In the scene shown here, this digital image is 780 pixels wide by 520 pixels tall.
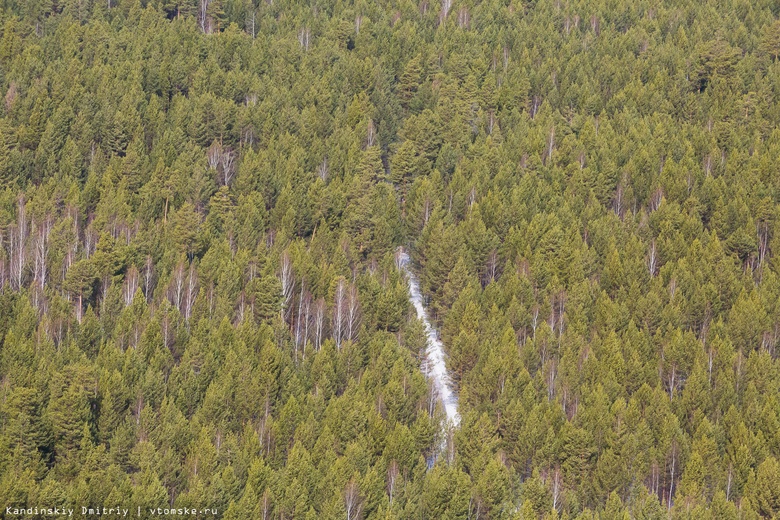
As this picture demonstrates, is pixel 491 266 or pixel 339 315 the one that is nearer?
pixel 339 315

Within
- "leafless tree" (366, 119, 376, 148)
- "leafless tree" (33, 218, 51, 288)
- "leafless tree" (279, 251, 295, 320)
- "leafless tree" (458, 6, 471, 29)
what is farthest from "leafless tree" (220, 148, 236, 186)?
"leafless tree" (458, 6, 471, 29)

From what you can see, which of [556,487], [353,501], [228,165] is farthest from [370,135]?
[353,501]

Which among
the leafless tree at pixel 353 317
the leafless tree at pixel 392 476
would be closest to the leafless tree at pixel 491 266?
the leafless tree at pixel 353 317

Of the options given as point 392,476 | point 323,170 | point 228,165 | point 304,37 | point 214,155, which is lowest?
point 392,476

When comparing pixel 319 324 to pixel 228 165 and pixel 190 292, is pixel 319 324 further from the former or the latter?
pixel 228 165

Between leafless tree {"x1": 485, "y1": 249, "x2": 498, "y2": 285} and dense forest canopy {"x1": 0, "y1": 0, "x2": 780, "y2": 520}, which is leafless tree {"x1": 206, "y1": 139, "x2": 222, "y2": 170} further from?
leafless tree {"x1": 485, "y1": 249, "x2": 498, "y2": 285}

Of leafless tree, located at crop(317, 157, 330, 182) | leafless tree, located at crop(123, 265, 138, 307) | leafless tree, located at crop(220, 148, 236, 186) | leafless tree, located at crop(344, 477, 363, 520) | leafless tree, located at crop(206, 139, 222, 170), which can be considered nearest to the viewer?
leafless tree, located at crop(344, 477, 363, 520)

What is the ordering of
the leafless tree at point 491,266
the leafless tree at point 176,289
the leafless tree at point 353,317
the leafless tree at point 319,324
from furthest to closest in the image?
the leafless tree at point 491,266
the leafless tree at point 176,289
the leafless tree at point 319,324
the leafless tree at point 353,317

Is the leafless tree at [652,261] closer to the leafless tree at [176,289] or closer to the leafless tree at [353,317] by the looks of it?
the leafless tree at [353,317]

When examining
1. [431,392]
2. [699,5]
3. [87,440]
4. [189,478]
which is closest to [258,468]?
[189,478]
